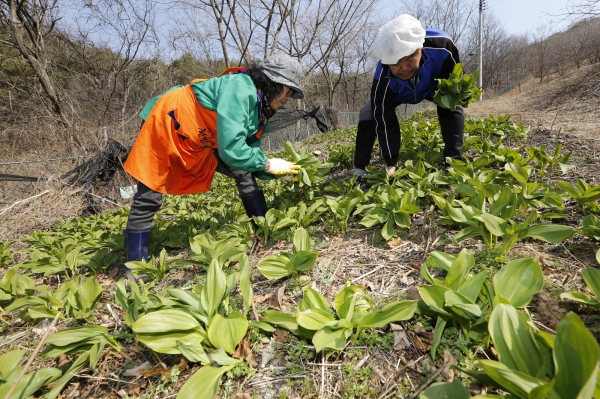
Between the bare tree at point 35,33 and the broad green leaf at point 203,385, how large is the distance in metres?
12.7

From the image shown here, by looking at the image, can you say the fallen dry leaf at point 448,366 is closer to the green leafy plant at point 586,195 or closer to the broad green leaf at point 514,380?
the broad green leaf at point 514,380

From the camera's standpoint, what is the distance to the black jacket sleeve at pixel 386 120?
3.47 meters

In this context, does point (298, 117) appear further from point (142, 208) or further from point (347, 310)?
point (347, 310)

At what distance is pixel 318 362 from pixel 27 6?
16614 millimetres

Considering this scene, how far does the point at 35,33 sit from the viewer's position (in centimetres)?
1190

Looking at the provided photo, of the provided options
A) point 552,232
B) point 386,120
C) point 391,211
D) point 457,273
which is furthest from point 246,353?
point 386,120

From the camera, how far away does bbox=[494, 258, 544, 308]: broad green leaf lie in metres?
1.26

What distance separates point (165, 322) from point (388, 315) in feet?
3.29

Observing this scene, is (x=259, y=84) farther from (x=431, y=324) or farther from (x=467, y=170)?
(x=431, y=324)

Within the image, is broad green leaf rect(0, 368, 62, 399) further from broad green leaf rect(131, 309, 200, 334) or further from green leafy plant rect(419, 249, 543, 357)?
green leafy plant rect(419, 249, 543, 357)

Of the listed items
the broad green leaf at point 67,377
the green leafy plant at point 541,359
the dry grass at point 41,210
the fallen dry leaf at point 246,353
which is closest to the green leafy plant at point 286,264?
the fallen dry leaf at point 246,353

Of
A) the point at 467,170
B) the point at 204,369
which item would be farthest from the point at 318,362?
the point at 467,170

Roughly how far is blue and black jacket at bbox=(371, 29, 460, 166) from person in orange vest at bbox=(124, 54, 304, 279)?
1099mm

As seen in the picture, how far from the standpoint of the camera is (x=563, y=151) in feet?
12.1
